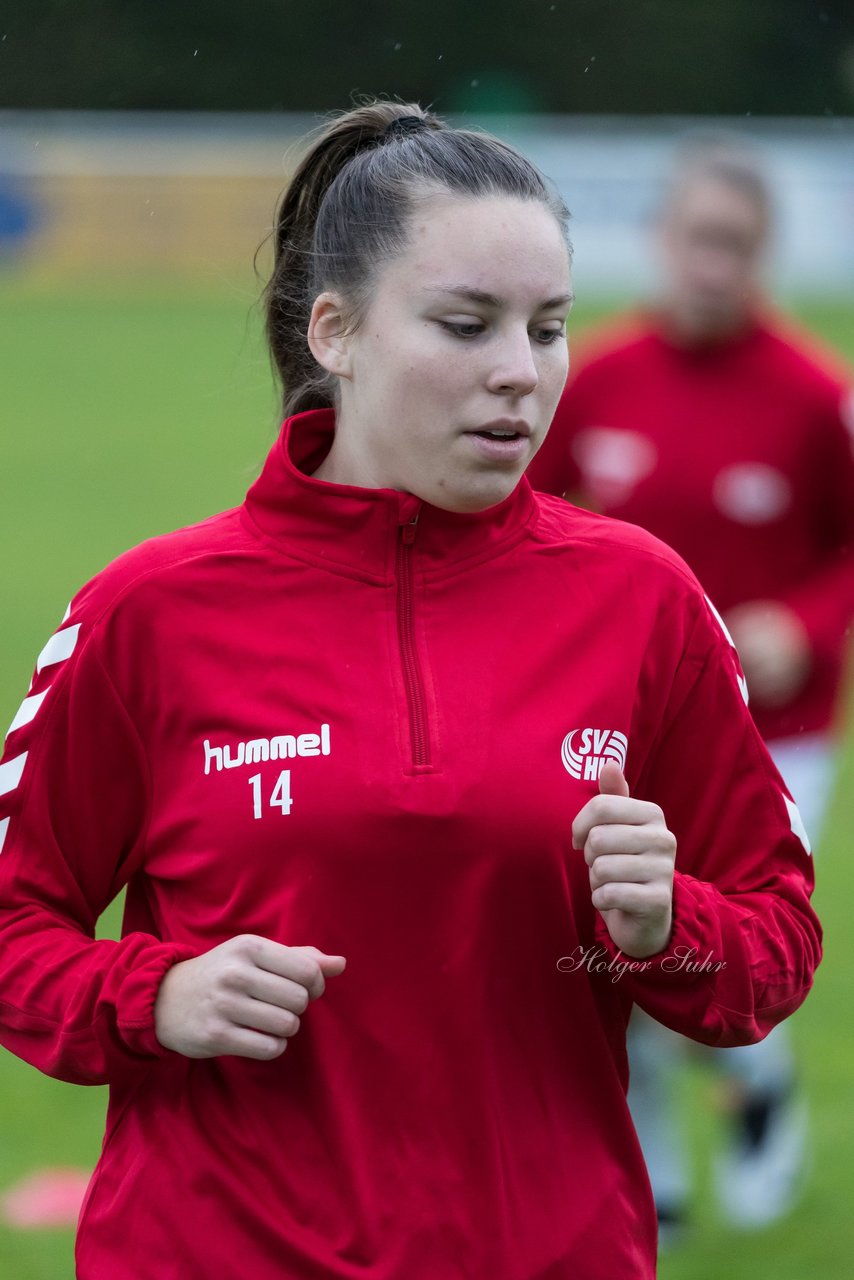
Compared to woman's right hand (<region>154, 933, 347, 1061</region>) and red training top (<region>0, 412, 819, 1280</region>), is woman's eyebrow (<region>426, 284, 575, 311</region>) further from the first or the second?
woman's right hand (<region>154, 933, 347, 1061</region>)

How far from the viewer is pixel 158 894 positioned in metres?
2.13

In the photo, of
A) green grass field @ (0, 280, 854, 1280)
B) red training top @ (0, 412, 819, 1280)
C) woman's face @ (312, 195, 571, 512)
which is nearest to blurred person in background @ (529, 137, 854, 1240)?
green grass field @ (0, 280, 854, 1280)

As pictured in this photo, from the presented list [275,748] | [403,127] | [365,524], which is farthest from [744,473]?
[275,748]

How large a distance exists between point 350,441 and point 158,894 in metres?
0.57

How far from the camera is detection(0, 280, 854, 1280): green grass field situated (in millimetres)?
4133

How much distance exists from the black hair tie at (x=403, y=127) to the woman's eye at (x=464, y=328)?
0.37m

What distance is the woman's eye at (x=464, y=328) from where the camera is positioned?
79.3 inches

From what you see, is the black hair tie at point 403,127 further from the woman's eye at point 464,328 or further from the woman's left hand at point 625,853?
the woman's left hand at point 625,853

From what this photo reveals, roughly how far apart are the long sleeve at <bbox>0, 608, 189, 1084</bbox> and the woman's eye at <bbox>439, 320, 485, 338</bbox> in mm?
510

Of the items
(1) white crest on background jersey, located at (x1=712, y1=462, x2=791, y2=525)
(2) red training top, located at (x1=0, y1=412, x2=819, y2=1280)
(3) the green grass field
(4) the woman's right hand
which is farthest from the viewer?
(1) white crest on background jersey, located at (x1=712, y1=462, x2=791, y2=525)

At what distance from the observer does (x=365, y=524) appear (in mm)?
2088

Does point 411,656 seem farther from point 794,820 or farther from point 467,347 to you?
point 794,820

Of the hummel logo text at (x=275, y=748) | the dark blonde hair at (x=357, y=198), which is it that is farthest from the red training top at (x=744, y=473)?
the hummel logo text at (x=275, y=748)

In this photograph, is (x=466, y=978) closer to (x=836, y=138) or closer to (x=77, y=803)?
(x=77, y=803)
